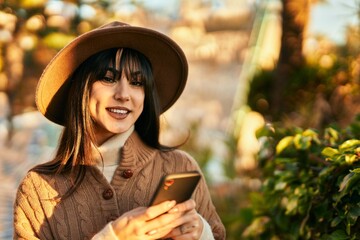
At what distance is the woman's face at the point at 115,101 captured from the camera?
2.49 m

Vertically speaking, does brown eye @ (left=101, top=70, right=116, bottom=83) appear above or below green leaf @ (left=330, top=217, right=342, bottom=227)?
above

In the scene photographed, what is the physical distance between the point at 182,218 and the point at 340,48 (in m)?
6.85

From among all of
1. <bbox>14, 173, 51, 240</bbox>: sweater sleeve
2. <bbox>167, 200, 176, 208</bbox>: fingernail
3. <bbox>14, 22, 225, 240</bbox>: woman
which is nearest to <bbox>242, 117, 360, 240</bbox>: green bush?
<bbox>14, 22, 225, 240</bbox>: woman

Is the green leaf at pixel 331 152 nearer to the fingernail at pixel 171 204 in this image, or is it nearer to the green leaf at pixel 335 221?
the green leaf at pixel 335 221

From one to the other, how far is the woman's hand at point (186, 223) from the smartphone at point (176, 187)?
0.02 m

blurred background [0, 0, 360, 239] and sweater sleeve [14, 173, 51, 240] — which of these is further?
blurred background [0, 0, 360, 239]

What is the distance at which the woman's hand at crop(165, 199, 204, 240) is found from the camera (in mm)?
2221

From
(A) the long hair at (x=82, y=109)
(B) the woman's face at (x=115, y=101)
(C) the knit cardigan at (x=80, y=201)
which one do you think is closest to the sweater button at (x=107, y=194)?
(C) the knit cardigan at (x=80, y=201)

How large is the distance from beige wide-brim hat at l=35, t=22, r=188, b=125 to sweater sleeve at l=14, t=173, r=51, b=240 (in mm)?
308

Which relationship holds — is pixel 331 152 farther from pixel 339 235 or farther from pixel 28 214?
pixel 28 214

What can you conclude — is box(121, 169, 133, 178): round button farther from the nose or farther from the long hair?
the nose

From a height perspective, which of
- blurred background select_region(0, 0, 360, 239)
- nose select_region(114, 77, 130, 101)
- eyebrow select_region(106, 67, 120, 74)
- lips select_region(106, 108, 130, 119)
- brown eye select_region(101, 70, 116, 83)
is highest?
eyebrow select_region(106, 67, 120, 74)

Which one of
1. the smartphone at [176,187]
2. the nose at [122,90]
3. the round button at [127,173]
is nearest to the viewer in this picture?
the smartphone at [176,187]

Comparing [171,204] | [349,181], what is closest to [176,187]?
[171,204]
